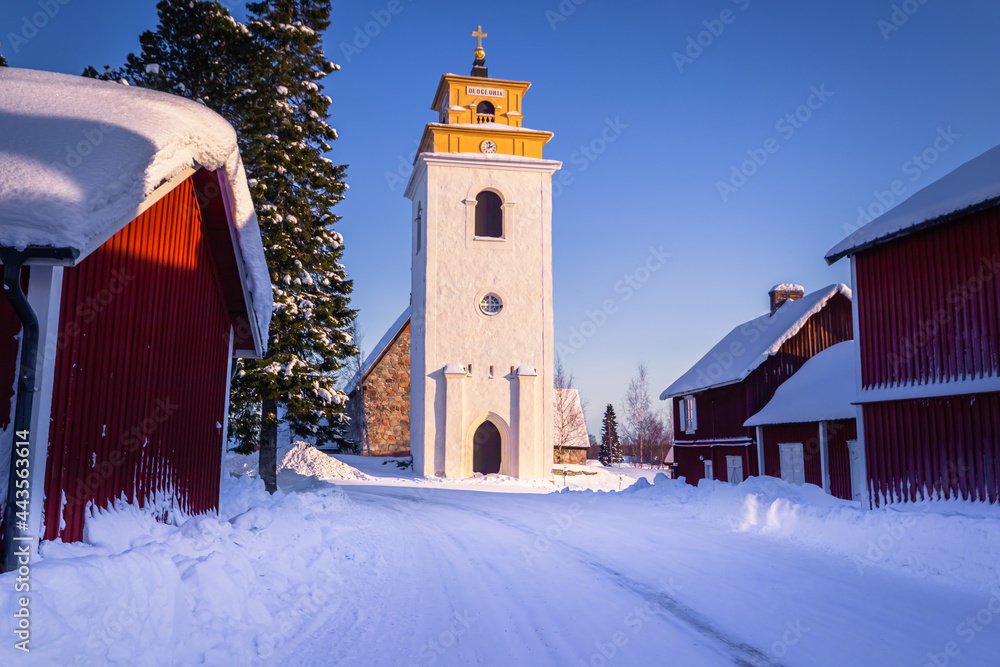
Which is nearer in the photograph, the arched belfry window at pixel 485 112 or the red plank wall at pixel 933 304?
the red plank wall at pixel 933 304

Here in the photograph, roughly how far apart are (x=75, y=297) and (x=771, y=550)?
8.81 metres

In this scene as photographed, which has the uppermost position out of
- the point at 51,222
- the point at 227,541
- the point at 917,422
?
the point at 51,222

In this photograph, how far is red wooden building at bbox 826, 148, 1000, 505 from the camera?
10133 mm

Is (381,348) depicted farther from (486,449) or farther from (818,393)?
(818,393)

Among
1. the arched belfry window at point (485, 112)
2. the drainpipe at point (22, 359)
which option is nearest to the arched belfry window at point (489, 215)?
the arched belfry window at point (485, 112)

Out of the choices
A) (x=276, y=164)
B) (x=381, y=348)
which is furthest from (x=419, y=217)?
(x=276, y=164)

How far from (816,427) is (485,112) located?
19650mm

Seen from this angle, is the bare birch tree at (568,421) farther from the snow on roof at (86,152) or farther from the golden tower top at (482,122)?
the snow on roof at (86,152)

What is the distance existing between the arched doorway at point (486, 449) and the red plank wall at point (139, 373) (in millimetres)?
20974

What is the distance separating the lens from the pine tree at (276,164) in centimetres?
1781

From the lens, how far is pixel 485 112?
102 feet

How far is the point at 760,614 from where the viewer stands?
6148 millimetres

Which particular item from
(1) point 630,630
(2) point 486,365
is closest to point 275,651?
(1) point 630,630

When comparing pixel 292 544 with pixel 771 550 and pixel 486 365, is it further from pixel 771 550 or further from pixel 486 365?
pixel 486 365
